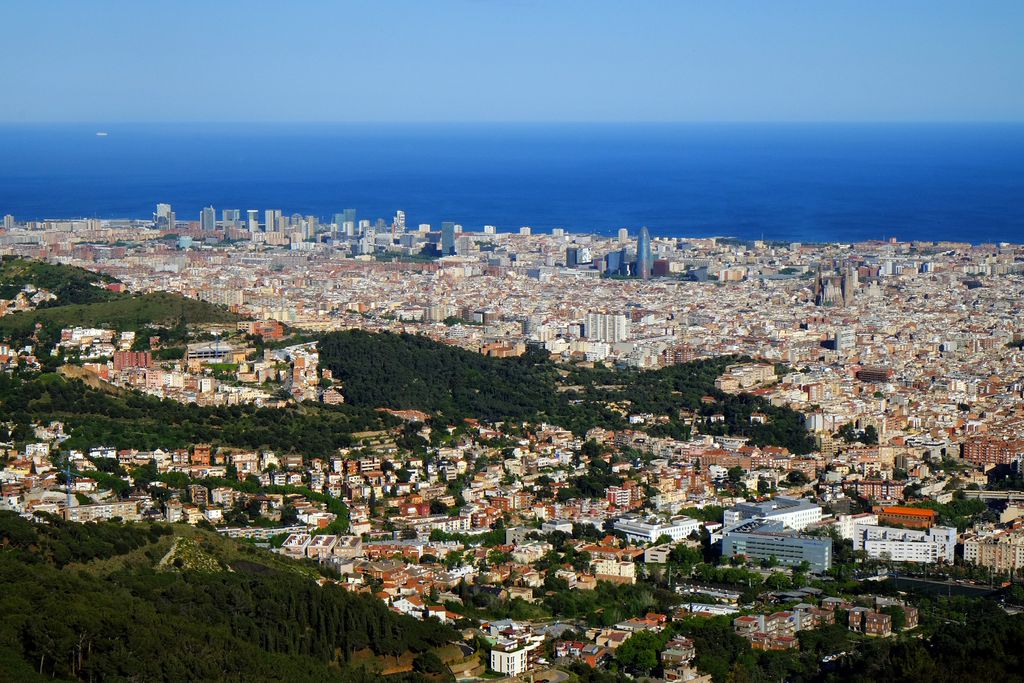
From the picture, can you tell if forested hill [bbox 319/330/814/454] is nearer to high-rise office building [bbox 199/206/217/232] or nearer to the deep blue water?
high-rise office building [bbox 199/206/217/232]

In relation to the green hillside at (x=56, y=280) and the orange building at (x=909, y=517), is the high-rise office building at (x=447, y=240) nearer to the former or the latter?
the green hillside at (x=56, y=280)

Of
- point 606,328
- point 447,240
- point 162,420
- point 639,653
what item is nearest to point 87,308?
point 162,420

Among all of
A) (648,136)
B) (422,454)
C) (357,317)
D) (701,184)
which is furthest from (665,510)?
(648,136)

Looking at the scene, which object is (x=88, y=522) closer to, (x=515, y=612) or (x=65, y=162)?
(x=515, y=612)

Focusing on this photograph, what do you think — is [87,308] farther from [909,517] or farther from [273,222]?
[273,222]

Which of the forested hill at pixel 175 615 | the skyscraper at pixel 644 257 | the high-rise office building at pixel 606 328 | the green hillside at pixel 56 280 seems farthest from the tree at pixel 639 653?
the skyscraper at pixel 644 257
